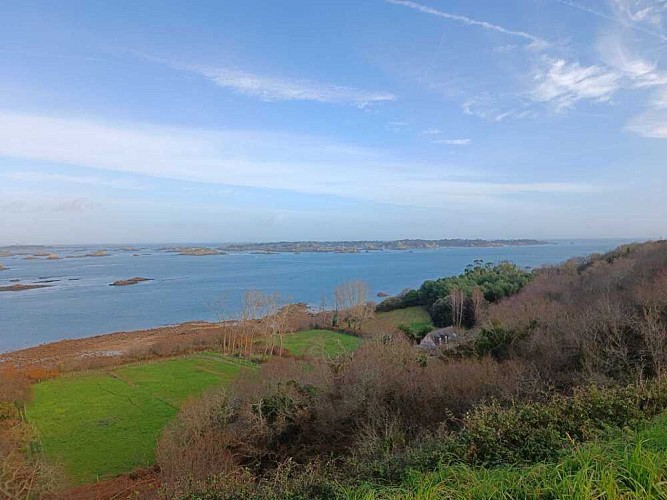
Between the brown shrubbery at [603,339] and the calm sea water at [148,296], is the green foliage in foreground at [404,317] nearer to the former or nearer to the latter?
the calm sea water at [148,296]

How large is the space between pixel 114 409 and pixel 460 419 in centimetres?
1792

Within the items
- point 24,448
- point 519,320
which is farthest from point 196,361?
point 519,320

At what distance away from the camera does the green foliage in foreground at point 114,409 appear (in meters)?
15.5

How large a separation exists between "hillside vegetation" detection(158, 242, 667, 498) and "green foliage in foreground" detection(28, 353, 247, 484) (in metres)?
4.55

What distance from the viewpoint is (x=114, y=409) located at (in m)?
20.7

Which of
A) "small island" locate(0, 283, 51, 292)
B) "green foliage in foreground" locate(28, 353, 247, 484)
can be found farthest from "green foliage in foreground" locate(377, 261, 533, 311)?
"small island" locate(0, 283, 51, 292)

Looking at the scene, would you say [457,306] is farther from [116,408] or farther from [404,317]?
[116,408]

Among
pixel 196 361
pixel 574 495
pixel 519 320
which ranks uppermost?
pixel 574 495

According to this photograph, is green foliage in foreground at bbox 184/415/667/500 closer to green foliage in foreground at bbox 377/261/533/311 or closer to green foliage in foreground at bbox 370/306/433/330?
green foliage in foreground at bbox 370/306/433/330

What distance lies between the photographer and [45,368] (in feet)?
89.9

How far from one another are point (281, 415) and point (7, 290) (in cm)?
6623

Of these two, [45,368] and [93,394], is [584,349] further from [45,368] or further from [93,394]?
[45,368]

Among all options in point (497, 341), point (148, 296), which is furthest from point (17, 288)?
point (497, 341)

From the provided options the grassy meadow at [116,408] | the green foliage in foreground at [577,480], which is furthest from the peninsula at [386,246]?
the green foliage in foreground at [577,480]
